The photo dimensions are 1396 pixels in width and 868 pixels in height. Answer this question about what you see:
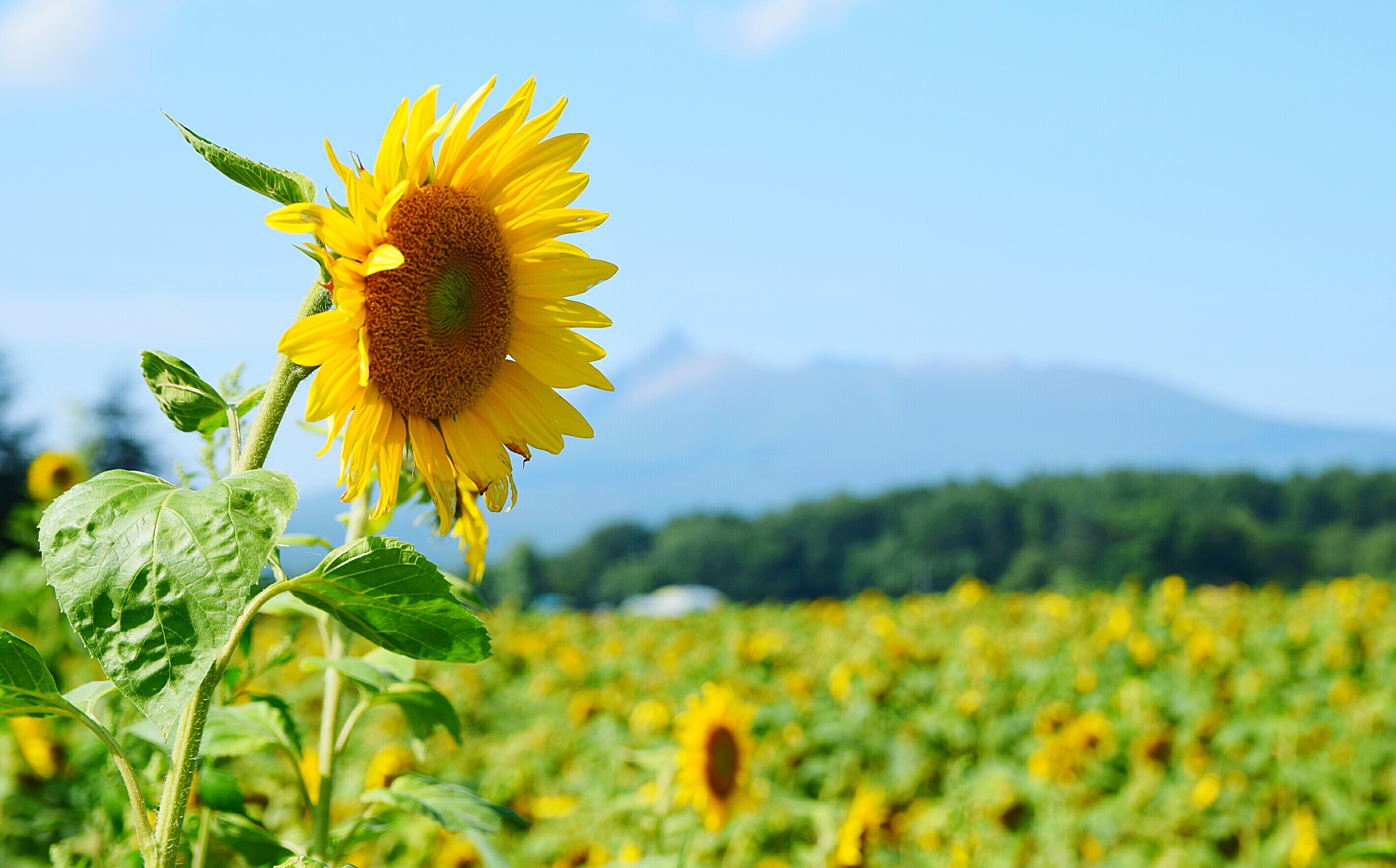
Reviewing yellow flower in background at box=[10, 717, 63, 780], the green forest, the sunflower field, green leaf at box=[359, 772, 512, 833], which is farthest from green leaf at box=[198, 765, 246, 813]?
the green forest

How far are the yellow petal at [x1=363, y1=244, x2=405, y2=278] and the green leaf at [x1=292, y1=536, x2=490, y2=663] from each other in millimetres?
256

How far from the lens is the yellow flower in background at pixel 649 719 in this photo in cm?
407

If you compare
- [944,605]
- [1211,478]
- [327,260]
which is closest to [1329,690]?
[944,605]

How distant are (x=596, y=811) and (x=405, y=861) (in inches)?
29.8

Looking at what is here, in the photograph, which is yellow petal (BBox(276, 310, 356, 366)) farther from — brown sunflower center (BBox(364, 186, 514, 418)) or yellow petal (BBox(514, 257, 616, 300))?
yellow petal (BBox(514, 257, 616, 300))

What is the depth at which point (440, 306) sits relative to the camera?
40.0 inches

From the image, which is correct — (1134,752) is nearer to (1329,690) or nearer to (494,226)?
(1329,690)

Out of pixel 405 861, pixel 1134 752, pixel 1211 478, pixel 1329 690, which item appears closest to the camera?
pixel 405 861

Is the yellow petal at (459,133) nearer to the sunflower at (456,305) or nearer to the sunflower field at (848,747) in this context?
the sunflower at (456,305)

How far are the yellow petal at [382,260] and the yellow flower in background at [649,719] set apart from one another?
337 cm

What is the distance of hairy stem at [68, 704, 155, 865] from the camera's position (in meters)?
0.75

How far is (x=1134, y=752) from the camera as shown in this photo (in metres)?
4.49

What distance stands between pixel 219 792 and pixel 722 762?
1905mm

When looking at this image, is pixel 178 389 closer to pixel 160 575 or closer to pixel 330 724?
pixel 160 575
